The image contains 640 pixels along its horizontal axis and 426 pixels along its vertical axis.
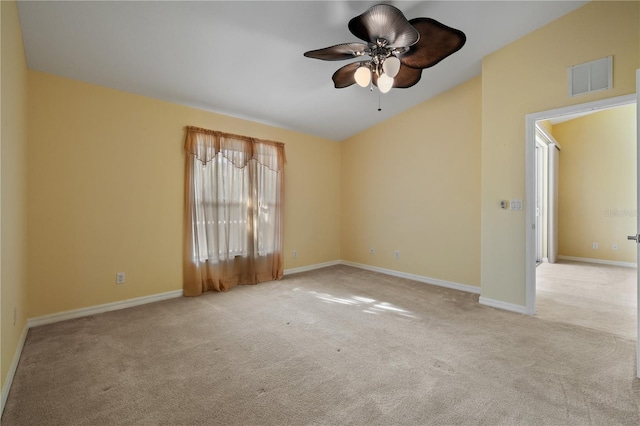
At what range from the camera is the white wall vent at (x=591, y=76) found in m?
2.65

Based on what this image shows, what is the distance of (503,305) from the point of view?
10.8 ft

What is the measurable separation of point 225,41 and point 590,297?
17.0 feet

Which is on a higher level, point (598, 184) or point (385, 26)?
point (385, 26)

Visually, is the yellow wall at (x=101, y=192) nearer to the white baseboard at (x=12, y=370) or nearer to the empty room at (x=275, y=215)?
the empty room at (x=275, y=215)

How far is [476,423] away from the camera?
5.06 feet

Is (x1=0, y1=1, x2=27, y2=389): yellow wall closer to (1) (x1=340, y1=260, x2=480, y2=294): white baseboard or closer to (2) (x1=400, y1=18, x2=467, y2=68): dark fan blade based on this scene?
(2) (x1=400, y1=18, x2=467, y2=68): dark fan blade

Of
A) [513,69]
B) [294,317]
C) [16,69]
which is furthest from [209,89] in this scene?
[513,69]

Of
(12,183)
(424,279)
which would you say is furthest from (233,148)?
(424,279)

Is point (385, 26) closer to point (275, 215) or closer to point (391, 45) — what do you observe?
point (391, 45)

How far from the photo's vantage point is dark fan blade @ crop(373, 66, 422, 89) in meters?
2.59

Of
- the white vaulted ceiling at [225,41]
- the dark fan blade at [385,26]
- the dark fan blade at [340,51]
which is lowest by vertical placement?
the dark fan blade at [385,26]

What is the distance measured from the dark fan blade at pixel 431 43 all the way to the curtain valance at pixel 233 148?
2603 mm

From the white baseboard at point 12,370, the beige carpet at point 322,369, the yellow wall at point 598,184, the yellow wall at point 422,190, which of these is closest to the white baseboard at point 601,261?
the yellow wall at point 598,184

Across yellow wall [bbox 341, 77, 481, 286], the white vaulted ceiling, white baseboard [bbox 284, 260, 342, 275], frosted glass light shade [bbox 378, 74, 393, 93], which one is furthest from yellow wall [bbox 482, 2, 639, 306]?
white baseboard [bbox 284, 260, 342, 275]
